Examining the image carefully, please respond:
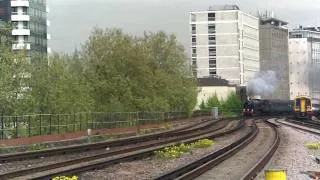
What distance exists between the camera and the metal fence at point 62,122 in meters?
36.1

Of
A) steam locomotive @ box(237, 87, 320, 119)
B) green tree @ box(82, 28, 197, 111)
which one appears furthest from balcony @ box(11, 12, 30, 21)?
green tree @ box(82, 28, 197, 111)

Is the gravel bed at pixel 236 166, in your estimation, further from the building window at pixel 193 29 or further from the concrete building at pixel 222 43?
the building window at pixel 193 29

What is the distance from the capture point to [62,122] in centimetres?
4225

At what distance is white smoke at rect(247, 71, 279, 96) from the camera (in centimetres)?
8444

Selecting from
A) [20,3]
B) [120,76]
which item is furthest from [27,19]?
[120,76]

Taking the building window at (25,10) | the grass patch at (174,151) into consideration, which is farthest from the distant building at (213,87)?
the grass patch at (174,151)

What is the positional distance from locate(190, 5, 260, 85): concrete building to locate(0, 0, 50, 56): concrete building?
6148cm

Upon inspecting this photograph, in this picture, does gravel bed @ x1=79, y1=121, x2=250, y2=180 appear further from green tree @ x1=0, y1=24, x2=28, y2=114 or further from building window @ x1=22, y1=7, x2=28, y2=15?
building window @ x1=22, y1=7, x2=28, y2=15

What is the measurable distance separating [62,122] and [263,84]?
158ft

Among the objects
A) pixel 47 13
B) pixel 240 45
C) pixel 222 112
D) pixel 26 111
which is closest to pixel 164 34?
pixel 222 112

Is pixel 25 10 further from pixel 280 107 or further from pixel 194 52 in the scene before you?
pixel 194 52

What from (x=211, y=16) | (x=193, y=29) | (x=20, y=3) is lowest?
(x=20, y=3)

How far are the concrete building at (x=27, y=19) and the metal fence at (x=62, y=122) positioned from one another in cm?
7118

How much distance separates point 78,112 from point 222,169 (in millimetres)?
27131
